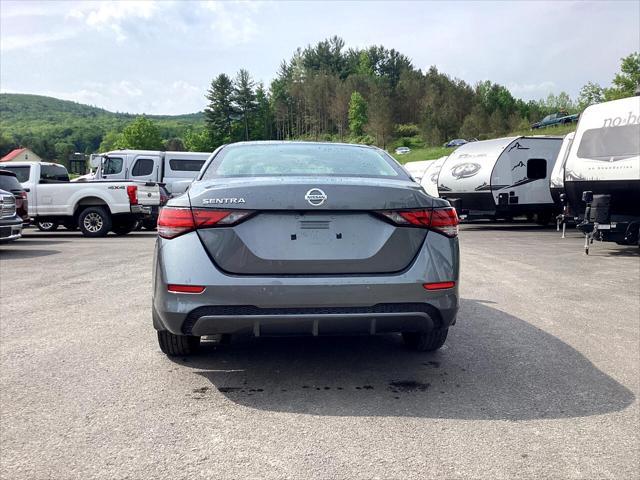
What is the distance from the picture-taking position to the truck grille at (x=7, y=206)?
11.7 metres

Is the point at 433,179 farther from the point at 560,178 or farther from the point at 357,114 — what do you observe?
the point at 357,114

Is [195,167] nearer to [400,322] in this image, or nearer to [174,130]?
[400,322]

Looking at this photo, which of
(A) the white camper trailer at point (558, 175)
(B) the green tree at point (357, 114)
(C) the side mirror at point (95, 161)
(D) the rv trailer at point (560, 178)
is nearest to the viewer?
(D) the rv trailer at point (560, 178)

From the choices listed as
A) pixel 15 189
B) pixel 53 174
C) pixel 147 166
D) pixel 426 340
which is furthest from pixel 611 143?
pixel 147 166

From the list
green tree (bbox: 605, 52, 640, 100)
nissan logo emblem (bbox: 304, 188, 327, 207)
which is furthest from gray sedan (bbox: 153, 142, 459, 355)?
green tree (bbox: 605, 52, 640, 100)

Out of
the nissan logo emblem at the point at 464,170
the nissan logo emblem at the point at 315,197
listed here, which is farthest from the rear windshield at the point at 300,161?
the nissan logo emblem at the point at 464,170

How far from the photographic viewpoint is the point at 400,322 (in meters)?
3.66

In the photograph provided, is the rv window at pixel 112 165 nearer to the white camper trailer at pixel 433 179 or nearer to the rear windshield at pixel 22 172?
the rear windshield at pixel 22 172

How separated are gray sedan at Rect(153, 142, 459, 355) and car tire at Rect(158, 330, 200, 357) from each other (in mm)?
563

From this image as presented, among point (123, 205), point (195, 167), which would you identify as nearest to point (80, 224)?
point (123, 205)

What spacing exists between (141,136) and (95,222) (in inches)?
→ 4531

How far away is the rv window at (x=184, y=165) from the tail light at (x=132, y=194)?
22.0 feet

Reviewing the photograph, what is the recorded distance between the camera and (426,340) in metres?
4.53

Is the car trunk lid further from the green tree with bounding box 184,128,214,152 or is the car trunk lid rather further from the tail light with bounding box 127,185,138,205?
the green tree with bounding box 184,128,214,152
